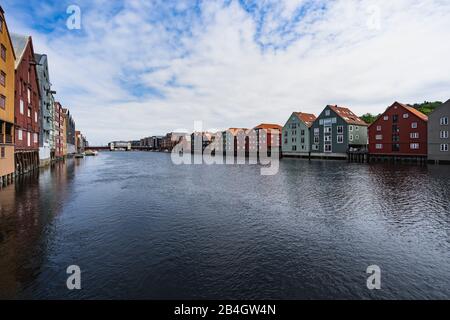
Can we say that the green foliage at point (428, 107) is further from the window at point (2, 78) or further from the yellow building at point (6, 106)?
the window at point (2, 78)

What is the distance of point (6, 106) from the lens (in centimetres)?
3116

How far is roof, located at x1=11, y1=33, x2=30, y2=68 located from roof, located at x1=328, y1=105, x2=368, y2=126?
86094 millimetres

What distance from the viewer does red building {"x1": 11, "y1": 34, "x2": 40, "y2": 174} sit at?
123 ft

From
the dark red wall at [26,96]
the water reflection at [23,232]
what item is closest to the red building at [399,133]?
the water reflection at [23,232]

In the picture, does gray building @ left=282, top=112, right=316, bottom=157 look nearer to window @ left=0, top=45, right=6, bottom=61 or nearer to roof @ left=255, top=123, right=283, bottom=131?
roof @ left=255, top=123, right=283, bottom=131

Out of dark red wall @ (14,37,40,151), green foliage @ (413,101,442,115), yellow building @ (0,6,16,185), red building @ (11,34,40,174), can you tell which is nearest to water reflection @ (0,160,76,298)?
yellow building @ (0,6,16,185)

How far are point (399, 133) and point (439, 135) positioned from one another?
34.0ft

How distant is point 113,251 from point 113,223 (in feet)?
16.9

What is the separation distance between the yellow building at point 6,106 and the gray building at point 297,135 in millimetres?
89761

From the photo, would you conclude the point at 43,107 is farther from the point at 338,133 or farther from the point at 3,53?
the point at 338,133

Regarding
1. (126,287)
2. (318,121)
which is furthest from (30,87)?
(318,121)

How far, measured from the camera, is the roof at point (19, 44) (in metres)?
38.2
